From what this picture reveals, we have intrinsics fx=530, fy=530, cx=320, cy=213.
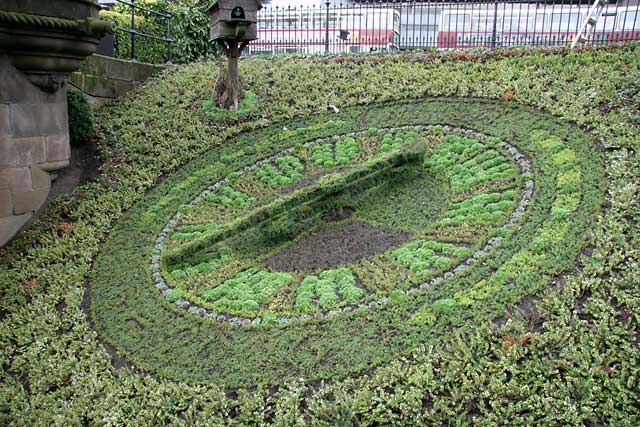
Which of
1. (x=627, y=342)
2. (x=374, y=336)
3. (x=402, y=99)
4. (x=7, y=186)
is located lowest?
(x=374, y=336)

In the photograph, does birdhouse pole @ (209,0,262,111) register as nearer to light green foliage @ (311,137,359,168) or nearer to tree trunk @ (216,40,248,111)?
tree trunk @ (216,40,248,111)

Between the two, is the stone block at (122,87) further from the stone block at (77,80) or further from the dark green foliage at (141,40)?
the dark green foliage at (141,40)

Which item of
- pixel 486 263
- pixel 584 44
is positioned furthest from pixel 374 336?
pixel 584 44

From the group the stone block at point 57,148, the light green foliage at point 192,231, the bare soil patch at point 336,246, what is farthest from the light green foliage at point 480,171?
the stone block at point 57,148

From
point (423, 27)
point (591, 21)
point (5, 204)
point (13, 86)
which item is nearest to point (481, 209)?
point (13, 86)

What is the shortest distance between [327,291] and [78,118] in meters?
5.83

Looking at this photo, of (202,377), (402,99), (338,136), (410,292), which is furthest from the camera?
(402,99)

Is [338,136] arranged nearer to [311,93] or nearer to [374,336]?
[311,93]

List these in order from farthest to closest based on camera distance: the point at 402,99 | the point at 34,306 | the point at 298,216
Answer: the point at 402,99
the point at 298,216
the point at 34,306

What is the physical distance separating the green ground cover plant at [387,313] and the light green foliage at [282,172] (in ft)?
0.57

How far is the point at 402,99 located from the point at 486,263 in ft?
15.4

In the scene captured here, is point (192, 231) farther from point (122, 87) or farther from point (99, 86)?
point (122, 87)

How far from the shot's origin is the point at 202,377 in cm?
454

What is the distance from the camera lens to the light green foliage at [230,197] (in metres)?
7.32
